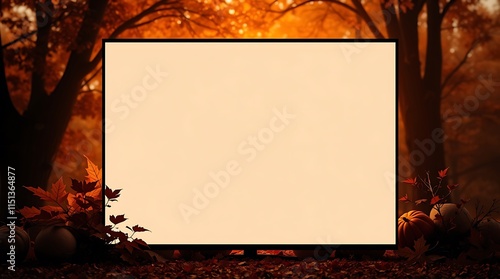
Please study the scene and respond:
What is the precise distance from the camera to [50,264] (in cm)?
475

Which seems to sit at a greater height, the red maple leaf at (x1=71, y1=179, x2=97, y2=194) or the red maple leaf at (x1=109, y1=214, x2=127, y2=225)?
the red maple leaf at (x1=71, y1=179, x2=97, y2=194)

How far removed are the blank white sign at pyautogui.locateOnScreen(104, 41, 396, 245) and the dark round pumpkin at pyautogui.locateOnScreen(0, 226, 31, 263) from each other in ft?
2.54

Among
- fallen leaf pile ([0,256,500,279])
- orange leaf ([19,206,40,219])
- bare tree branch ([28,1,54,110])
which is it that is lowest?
fallen leaf pile ([0,256,500,279])

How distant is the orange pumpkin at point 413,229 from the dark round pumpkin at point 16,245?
308 cm

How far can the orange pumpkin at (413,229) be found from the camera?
5230 mm

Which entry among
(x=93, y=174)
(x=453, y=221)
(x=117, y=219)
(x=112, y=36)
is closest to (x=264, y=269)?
(x=117, y=219)

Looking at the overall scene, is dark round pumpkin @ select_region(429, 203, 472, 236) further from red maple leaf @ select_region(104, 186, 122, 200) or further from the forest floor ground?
red maple leaf @ select_region(104, 186, 122, 200)

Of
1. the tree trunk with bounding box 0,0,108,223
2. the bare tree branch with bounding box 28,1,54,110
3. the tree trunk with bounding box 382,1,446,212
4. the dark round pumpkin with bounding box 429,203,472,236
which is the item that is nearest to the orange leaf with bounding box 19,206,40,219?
the dark round pumpkin with bounding box 429,203,472,236

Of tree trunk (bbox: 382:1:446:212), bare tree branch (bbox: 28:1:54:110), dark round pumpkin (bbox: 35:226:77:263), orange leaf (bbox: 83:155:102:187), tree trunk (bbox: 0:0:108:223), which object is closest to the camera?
dark round pumpkin (bbox: 35:226:77:263)

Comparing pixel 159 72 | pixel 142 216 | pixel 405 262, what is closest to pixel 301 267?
pixel 405 262

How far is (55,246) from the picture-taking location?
471cm

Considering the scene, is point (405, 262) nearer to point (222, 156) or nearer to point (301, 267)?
point (301, 267)

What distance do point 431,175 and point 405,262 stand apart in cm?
640

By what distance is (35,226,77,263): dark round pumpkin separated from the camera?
4711 millimetres
